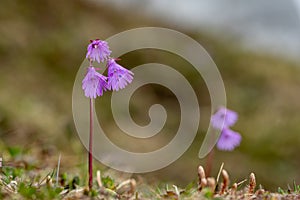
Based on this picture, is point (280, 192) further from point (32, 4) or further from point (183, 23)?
point (183, 23)

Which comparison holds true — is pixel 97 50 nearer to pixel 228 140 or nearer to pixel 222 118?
pixel 222 118

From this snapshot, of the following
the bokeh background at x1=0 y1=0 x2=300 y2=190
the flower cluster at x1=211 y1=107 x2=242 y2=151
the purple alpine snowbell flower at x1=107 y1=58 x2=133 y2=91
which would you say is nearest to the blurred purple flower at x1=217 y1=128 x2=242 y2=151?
the flower cluster at x1=211 y1=107 x2=242 y2=151

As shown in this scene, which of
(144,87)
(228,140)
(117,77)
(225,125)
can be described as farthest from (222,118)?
(144,87)

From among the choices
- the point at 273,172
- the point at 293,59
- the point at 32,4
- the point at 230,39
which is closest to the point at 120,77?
the point at 273,172

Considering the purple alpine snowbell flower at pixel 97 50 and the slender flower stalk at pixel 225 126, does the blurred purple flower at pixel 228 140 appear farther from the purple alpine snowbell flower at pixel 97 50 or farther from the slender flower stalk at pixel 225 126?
the purple alpine snowbell flower at pixel 97 50

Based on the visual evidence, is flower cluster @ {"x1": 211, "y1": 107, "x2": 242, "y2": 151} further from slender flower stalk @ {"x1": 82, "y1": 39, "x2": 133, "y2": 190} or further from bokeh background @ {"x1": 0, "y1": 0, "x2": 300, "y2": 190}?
bokeh background @ {"x1": 0, "y1": 0, "x2": 300, "y2": 190}

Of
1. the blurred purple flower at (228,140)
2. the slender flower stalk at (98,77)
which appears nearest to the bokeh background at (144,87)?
the blurred purple flower at (228,140)
